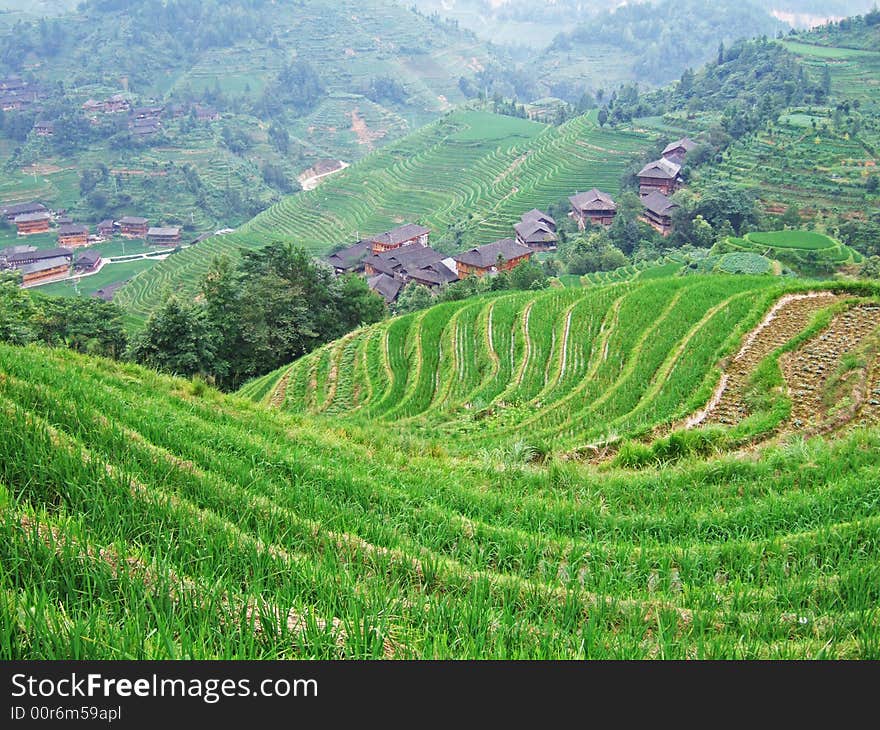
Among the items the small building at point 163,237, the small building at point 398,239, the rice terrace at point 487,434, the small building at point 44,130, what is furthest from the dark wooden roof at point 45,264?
the small building at point 44,130

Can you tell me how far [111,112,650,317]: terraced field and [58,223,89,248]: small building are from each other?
42.9ft

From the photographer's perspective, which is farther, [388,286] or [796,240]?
[388,286]

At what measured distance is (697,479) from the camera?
18.2 ft

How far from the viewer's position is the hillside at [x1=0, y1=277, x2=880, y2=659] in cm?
240

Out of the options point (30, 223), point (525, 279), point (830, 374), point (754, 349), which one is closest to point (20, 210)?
point (30, 223)

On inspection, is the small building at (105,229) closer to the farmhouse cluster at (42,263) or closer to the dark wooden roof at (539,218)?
the farmhouse cluster at (42,263)

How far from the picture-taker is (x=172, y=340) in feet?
57.8

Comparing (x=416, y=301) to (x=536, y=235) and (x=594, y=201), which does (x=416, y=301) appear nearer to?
(x=536, y=235)

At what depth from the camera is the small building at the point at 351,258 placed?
161 ft

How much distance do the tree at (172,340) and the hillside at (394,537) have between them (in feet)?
30.7

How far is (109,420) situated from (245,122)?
98463 mm

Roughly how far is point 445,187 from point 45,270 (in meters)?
36.8

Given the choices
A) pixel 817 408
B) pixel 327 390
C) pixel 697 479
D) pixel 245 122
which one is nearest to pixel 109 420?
pixel 697 479

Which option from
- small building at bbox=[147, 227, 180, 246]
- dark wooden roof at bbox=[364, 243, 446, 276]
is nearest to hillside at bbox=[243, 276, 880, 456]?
dark wooden roof at bbox=[364, 243, 446, 276]
